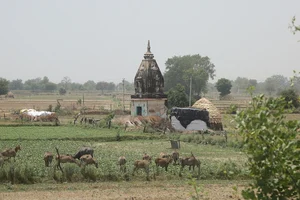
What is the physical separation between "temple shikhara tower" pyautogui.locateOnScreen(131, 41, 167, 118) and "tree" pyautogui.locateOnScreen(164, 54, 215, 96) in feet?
163

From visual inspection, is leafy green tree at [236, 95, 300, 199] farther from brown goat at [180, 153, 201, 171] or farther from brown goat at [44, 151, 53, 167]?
brown goat at [44, 151, 53, 167]

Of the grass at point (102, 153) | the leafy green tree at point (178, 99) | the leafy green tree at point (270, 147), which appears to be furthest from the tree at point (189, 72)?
the leafy green tree at point (270, 147)

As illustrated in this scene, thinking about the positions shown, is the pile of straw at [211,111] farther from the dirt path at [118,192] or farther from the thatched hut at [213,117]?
the dirt path at [118,192]

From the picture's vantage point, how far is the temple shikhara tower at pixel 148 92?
4483cm

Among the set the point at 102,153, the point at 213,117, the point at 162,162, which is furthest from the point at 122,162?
the point at 213,117

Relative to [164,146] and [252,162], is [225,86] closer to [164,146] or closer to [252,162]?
[164,146]

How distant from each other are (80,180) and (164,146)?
1205 cm

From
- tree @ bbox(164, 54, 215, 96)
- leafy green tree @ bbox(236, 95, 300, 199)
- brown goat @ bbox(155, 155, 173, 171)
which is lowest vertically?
brown goat @ bbox(155, 155, 173, 171)

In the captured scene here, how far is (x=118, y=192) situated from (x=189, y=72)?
81.3m

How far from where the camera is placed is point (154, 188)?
17.5 metres

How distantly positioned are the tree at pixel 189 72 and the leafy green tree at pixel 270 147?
296 feet

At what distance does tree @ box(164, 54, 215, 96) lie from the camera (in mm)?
98875

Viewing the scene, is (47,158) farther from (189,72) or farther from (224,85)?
(224,85)

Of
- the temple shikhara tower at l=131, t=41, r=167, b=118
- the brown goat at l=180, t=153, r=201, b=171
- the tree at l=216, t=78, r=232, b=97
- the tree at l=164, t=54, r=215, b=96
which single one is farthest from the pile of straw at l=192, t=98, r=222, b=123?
the tree at l=216, t=78, r=232, b=97
